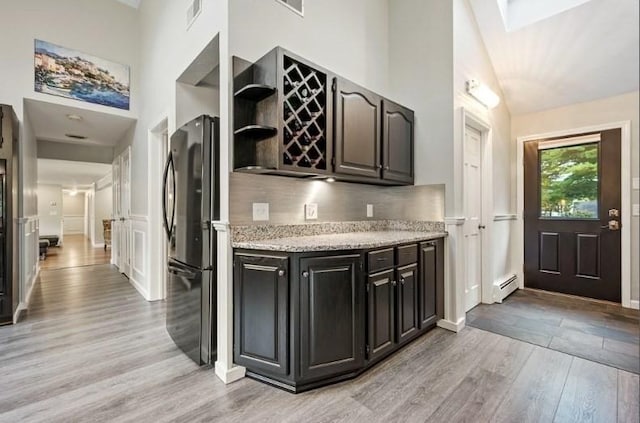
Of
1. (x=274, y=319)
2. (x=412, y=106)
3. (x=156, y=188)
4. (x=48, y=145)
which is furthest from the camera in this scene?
(x=48, y=145)

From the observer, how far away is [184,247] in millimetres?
2209

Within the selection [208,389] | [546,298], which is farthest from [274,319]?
[546,298]

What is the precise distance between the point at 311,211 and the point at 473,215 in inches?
78.1

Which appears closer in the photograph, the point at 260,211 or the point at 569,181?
the point at 260,211

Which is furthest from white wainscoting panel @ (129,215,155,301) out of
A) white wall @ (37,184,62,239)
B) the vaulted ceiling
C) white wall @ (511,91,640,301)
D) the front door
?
white wall @ (37,184,62,239)

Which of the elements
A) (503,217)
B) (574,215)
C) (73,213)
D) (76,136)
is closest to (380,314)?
(503,217)

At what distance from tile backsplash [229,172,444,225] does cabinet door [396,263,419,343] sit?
30.7 inches

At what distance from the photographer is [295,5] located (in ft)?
7.70

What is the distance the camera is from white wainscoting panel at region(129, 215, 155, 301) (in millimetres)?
3656

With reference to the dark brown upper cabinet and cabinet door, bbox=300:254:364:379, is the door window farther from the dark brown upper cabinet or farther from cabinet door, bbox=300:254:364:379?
cabinet door, bbox=300:254:364:379

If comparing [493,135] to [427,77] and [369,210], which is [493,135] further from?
[369,210]

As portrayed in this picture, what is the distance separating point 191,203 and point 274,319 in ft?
3.42

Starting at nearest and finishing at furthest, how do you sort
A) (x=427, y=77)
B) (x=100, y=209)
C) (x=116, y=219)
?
1. (x=427, y=77)
2. (x=116, y=219)
3. (x=100, y=209)

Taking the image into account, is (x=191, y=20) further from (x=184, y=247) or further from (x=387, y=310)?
(x=387, y=310)
